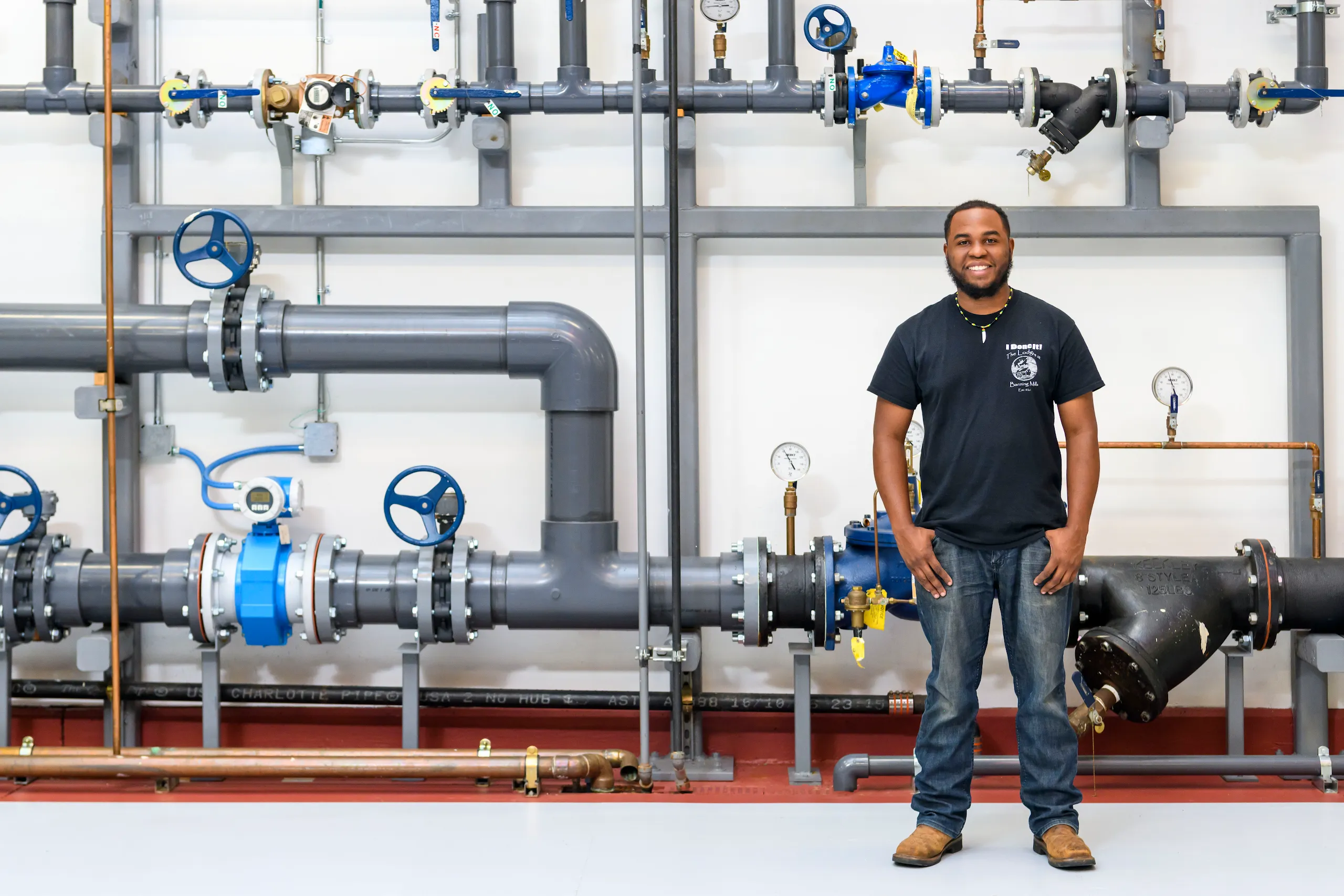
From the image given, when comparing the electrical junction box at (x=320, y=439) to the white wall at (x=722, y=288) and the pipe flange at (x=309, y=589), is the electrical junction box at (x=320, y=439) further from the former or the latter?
the pipe flange at (x=309, y=589)

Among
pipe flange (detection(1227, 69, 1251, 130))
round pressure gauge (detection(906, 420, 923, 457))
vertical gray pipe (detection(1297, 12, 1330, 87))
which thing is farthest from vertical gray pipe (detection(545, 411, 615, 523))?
vertical gray pipe (detection(1297, 12, 1330, 87))

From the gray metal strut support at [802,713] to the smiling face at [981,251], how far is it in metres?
1.03

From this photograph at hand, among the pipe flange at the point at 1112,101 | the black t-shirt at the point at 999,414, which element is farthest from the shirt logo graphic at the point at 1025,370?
the pipe flange at the point at 1112,101

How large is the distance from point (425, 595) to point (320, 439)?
21.0 inches

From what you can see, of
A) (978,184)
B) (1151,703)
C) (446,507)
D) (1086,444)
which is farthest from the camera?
(978,184)

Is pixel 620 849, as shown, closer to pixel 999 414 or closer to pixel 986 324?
pixel 999 414

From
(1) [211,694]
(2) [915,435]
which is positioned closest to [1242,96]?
(2) [915,435]

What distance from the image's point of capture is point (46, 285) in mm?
2879

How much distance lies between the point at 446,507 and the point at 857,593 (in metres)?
0.93

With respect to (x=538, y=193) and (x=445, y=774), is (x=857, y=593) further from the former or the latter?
(x=538, y=193)

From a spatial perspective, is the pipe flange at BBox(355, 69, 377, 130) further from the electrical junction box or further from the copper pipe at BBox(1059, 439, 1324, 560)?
the copper pipe at BBox(1059, 439, 1324, 560)

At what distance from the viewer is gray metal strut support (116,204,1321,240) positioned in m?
2.73

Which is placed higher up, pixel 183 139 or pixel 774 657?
pixel 183 139

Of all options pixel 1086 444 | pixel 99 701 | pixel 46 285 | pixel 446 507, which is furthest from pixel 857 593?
pixel 46 285
